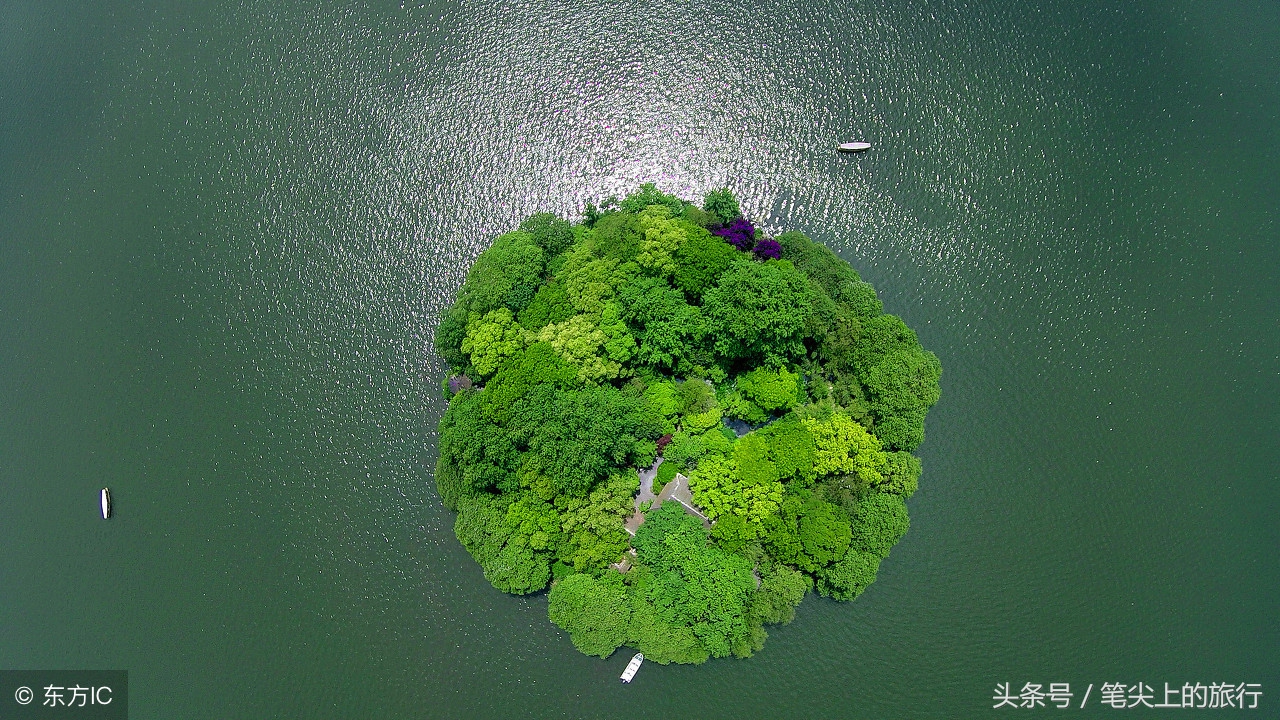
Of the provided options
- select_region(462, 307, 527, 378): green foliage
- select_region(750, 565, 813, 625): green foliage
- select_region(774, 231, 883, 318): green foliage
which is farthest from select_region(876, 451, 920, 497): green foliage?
select_region(462, 307, 527, 378): green foliage

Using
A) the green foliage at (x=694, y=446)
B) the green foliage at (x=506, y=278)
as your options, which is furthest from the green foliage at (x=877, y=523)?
the green foliage at (x=506, y=278)

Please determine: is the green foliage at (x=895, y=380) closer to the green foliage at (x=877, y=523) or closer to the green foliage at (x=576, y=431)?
the green foliage at (x=877, y=523)

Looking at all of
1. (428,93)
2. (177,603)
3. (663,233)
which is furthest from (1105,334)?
(177,603)

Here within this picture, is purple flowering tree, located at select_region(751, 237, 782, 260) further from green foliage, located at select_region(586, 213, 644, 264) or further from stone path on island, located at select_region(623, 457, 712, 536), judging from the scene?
stone path on island, located at select_region(623, 457, 712, 536)

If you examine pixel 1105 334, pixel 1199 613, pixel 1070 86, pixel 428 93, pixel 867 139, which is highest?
pixel 428 93

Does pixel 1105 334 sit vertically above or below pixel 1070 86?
below

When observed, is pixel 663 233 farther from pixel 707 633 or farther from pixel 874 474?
pixel 707 633
